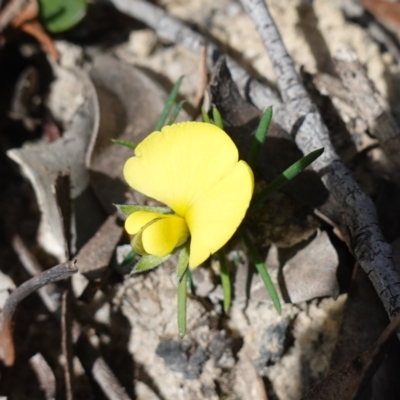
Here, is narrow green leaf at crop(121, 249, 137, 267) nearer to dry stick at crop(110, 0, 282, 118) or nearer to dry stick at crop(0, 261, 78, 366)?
dry stick at crop(0, 261, 78, 366)

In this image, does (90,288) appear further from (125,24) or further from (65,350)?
(125,24)

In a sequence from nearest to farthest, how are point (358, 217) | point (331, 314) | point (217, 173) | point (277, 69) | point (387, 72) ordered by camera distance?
1. point (217, 173)
2. point (358, 217)
3. point (331, 314)
4. point (277, 69)
5. point (387, 72)

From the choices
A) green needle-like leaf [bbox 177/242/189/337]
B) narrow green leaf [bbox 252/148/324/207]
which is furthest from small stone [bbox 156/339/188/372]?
narrow green leaf [bbox 252/148/324/207]

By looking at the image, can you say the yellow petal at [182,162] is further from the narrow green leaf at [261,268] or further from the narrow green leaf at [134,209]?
the narrow green leaf at [261,268]

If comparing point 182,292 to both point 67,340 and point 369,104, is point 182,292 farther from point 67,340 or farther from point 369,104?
point 369,104

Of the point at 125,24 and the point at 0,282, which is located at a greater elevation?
the point at 125,24

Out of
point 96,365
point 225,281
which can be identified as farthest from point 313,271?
point 96,365

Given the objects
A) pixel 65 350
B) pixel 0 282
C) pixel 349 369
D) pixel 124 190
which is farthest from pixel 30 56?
pixel 349 369
